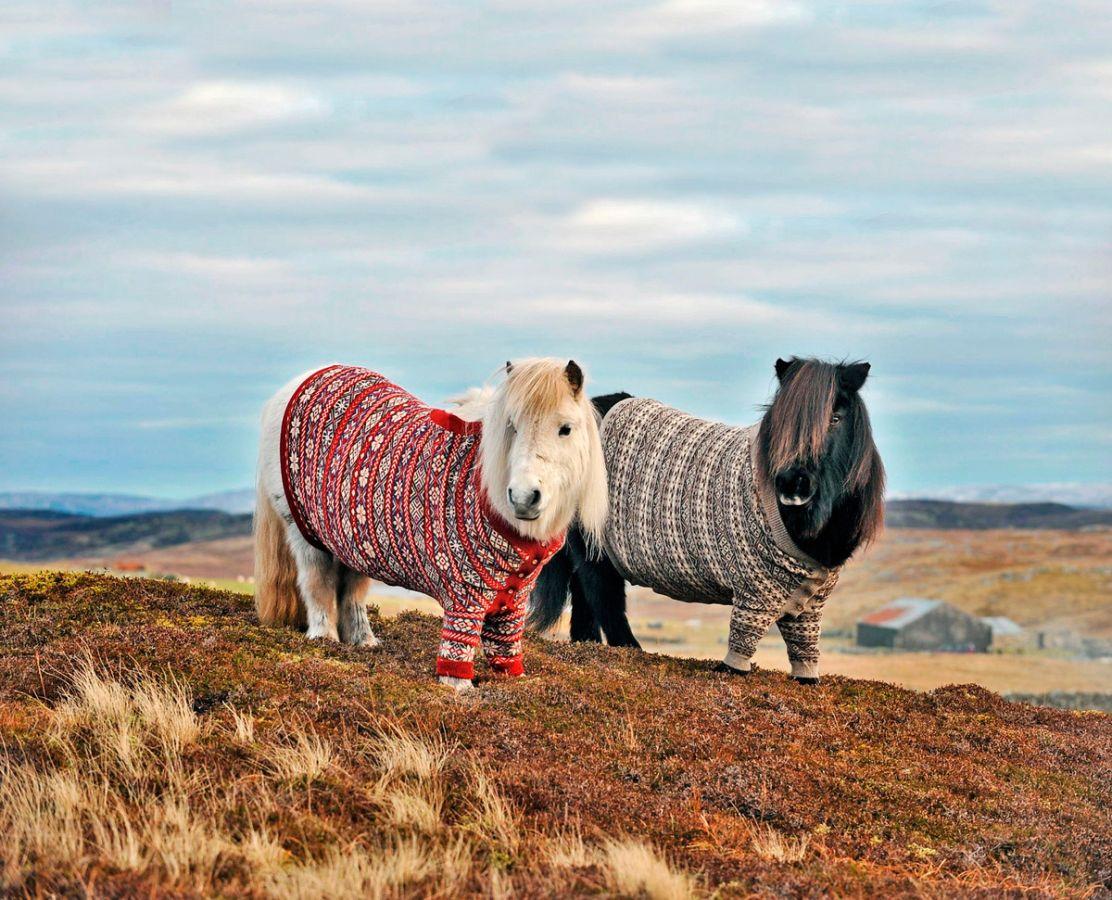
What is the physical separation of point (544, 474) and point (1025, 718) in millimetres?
5461

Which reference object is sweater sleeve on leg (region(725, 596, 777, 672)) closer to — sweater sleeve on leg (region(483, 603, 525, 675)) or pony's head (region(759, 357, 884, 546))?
pony's head (region(759, 357, 884, 546))

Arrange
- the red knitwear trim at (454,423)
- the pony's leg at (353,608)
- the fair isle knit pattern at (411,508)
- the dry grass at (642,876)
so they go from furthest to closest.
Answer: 1. the pony's leg at (353,608)
2. the red knitwear trim at (454,423)
3. the fair isle knit pattern at (411,508)
4. the dry grass at (642,876)

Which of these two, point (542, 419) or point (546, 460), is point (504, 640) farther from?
point (542, 419)

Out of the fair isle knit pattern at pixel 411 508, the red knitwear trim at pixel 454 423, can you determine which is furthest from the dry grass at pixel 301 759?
the red knitwear trim at pixel 454 423

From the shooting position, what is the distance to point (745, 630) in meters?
9.99

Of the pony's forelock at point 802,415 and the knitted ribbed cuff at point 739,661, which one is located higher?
the pony's forelock at point 802,415

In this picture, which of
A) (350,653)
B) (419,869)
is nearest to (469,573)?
(350,653)

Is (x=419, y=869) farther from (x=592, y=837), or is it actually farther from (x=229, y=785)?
(x=229, y=785)

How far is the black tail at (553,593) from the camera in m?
11.8

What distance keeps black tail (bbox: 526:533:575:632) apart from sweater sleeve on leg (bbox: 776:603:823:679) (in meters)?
2.38

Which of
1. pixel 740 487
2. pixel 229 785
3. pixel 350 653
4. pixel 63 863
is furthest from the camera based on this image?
pixel 740 487

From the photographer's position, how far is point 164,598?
36.9ft

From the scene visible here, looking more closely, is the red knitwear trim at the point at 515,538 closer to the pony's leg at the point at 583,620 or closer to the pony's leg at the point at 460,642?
the pony's leg at the point at 460,642

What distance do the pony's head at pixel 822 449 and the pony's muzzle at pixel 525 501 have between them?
8.36 feet
